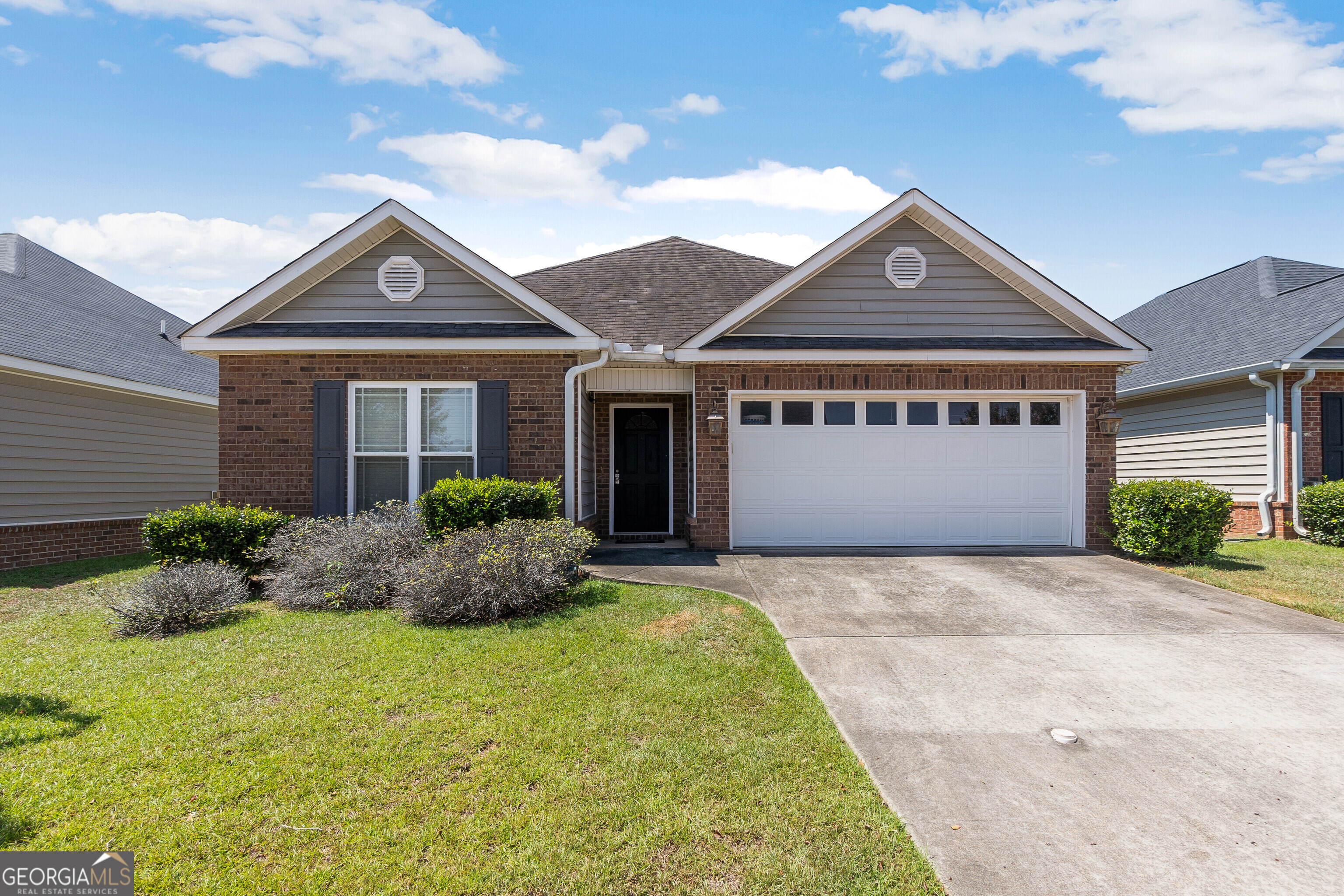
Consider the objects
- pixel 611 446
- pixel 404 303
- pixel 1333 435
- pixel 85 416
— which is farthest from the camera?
pixel 611 446

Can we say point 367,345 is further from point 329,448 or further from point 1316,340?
point 1316,340

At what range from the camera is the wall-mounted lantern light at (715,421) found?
9336mm

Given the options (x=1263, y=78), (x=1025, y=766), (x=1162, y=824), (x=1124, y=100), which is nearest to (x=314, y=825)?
(x=1025, y=766)

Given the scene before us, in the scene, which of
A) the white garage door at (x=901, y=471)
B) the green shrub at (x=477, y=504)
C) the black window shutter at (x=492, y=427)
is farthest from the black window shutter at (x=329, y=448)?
the white garage door at (x=901, y=471)

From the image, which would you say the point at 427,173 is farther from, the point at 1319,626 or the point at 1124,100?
the point at 1319,626

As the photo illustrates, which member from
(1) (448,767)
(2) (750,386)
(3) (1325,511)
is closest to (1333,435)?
(3) (1325,511)

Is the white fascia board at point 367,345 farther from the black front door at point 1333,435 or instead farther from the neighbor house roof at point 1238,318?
the black front door at point 1333,435

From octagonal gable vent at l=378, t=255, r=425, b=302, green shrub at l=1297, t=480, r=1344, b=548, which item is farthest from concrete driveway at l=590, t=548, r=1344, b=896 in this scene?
Answer: green shrub at l=1297, t=480, r=1344, b=548

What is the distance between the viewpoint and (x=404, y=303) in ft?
29.6

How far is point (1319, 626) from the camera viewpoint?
5.90 metres

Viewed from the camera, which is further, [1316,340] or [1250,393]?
[1250,393]

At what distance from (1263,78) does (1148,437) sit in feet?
24.5

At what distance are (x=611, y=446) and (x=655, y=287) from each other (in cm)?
373

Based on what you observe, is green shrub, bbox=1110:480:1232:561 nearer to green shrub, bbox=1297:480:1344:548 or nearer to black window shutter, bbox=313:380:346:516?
green shrub, bbox=1297:480:1344:548
